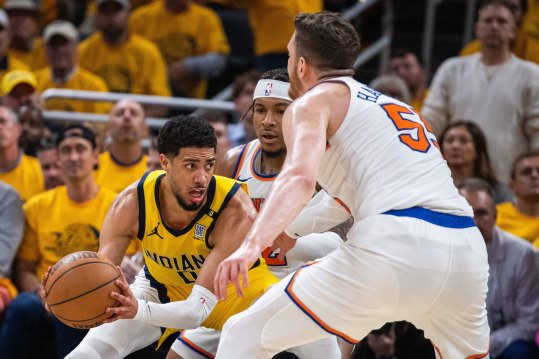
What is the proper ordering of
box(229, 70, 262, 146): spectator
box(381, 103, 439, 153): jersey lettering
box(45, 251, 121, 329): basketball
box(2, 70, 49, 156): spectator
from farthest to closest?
box(2, 70, 49, 156): spectator → box(229, 70, 262, 146): spectator → box(45, 251, 121, 329): basketball → box(381, 103, 439, 153): jersey lettering

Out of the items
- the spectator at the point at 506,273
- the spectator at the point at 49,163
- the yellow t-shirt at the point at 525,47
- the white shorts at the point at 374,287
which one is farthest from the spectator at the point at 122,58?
the white shorts at the point at 374,287

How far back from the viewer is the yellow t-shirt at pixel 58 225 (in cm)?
727

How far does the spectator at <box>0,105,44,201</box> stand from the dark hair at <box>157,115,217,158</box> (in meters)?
3.12

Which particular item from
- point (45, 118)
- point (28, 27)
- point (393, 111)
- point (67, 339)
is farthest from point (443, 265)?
point (28, 27)

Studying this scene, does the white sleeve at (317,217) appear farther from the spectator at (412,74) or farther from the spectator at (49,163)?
the spectator at (412,74)

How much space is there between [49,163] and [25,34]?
2.53m

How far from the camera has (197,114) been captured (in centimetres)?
868

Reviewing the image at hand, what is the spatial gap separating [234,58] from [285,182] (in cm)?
646

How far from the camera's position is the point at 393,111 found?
428 cm

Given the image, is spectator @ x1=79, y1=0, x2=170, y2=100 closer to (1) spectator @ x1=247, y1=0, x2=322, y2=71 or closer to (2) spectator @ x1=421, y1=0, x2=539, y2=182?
(1) spectator @ x1=247, y1=0, x2=322, y2=71

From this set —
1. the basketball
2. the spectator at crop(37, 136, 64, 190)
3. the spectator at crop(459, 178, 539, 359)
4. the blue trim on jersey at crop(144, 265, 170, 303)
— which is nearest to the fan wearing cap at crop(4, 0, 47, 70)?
the spectator at crop(37, 136, 64, 190)

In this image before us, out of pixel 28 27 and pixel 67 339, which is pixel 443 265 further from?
pixel 28 27

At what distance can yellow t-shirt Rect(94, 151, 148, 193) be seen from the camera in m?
7.90

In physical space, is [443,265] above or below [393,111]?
below
